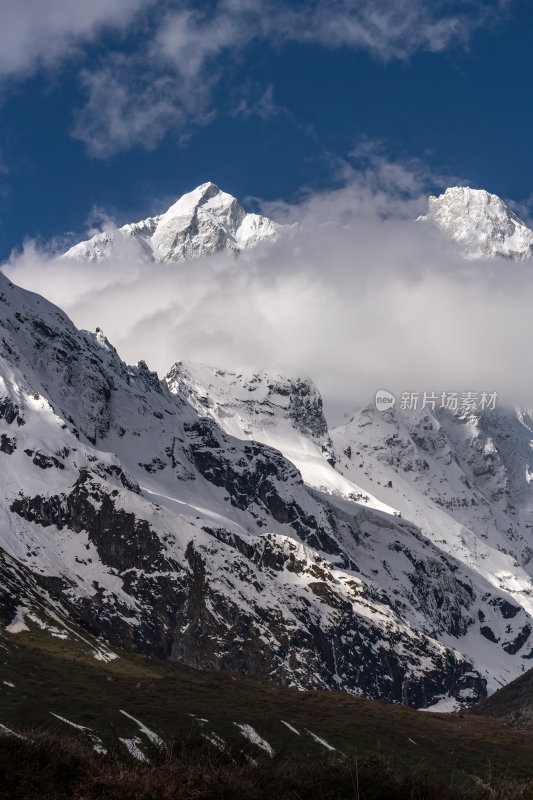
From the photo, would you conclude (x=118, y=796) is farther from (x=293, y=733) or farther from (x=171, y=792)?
(x=293, y=733)

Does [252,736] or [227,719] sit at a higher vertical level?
[227,719]

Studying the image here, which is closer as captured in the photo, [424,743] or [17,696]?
[17,696]

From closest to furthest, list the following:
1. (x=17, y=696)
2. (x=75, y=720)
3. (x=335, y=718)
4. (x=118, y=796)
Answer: (x=118, y=796)
(x=75, y=720)
(x=17, y=696)
(x=335, y=718)

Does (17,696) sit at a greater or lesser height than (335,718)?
lesser

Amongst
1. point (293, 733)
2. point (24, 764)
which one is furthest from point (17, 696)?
point (24, 764)

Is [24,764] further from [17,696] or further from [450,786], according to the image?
[17,696]

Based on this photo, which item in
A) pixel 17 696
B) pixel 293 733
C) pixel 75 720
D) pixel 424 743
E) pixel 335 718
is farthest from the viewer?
pixel 335 718

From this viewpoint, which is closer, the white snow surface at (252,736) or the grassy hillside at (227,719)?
the grassy hillside at (227,719)

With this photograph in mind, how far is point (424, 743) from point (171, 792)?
15227cm

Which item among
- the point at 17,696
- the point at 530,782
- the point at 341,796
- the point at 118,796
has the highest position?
the point at 530,782

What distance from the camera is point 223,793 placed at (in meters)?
28.6

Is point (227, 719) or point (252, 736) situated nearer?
point (252, 736)

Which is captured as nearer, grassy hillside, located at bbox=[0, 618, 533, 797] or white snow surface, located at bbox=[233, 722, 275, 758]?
grassy hillside, located at bbox=[0, 618, 533, 797]

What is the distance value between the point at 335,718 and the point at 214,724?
4142cm
